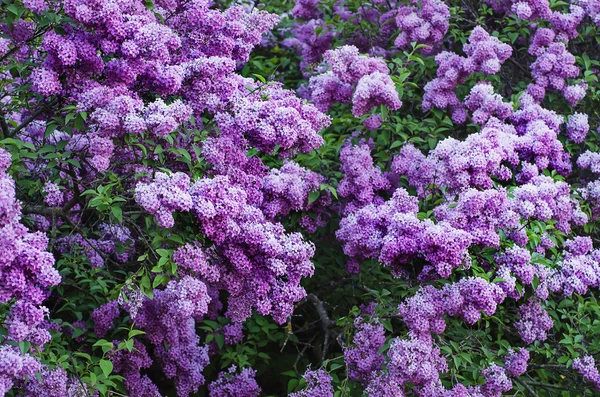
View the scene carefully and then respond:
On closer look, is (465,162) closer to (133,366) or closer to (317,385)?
(317,385)

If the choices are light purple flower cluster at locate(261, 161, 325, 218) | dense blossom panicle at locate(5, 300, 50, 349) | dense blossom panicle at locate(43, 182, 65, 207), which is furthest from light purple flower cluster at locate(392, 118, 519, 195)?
dense blossom panicle at locate(5, 300, 50, 349)

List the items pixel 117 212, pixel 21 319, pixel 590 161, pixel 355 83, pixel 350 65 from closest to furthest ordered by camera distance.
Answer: pixel 21 319 → pixel 117 212 → pixel 350 65 → pixel 355 83 → pixel 590 161

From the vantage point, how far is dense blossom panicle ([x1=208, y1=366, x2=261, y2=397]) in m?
5.95

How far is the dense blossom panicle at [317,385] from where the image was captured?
5.18 m

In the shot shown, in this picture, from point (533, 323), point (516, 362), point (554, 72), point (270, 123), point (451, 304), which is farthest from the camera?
point (554, 72)

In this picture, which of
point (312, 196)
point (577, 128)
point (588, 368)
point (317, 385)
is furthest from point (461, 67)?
point (317, 385)

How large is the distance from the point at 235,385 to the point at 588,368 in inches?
90.7

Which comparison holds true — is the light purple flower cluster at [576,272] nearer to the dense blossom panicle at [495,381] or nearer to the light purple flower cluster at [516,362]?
the light purple flower cluster at [516,362]

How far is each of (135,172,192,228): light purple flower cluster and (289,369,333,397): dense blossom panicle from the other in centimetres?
A: 156

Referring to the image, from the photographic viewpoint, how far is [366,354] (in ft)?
17.0

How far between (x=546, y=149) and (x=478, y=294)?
1.75m

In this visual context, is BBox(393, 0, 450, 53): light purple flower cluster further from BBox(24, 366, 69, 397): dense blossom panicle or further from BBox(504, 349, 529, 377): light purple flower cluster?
BBox(24, 366, 69, 397): dense blossom panicle

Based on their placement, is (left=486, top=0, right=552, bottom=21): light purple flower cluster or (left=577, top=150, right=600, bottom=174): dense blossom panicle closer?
(left=577, top=150, right=600, bottom=174): dense blossom panicle

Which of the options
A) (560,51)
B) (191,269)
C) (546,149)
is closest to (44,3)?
(191,269)
